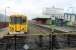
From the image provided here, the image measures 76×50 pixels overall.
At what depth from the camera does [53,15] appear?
384 cm

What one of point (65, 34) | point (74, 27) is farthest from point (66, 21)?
point (65, 34)

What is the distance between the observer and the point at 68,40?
357 centimetres

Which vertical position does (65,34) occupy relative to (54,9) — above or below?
below

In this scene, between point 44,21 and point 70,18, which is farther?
point 44,21

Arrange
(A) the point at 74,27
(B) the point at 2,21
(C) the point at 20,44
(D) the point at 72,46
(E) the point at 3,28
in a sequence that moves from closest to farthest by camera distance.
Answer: (C) the point at 20,44 → (D) the point at 72,46 → (B) the point at 2,21 → (E) the point at 3,28 → (A) the point at 74,27

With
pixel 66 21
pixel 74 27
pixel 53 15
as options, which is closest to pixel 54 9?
pixel 53 15

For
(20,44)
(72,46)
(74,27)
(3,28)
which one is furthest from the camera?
(74,27)

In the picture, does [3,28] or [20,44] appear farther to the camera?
[3,28]

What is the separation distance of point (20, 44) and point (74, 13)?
1.66 meters

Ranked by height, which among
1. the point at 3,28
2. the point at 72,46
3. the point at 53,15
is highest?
the point at 53,15

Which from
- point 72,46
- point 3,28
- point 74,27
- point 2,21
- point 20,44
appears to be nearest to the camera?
point 20,44

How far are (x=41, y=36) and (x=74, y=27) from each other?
1112 millimetres

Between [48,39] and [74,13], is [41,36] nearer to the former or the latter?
[48,39]

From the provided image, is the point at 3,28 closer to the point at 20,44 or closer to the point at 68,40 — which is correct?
the point at 20,44
